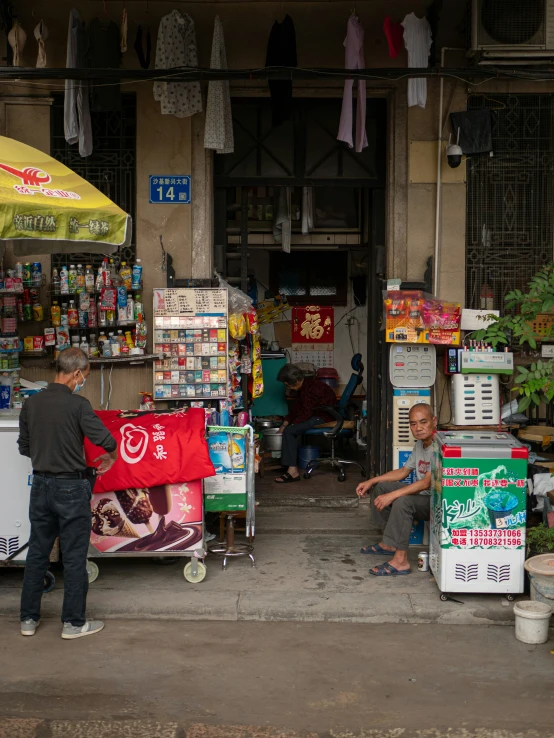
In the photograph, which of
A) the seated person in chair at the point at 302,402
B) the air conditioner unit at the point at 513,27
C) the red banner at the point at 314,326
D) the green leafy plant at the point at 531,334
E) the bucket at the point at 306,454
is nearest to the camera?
the green leafy plant at the point at 531,334

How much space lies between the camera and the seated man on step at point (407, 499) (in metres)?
7.25

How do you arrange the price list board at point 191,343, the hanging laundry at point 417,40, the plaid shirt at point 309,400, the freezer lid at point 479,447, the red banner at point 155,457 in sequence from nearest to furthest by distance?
the freezer lid at point 479,447 → the red banner at point 155,457 → the hanging laundry at point 417,40 → the price list board at point 191,343 → the plaid shirt at point 309,400

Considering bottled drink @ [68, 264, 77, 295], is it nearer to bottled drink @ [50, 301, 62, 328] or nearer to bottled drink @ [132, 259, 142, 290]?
bottled drink @ [50, 301, 62, 328]

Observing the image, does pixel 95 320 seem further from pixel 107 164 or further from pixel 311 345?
pixel 311 345

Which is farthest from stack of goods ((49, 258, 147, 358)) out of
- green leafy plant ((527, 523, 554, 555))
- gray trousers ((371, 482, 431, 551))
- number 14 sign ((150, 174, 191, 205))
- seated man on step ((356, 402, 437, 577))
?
green leafy plant ((527, 523, 554, 555))

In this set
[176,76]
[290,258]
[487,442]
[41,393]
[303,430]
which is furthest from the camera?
[290,258]

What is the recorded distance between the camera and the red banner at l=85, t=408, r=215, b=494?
6832 millimetres

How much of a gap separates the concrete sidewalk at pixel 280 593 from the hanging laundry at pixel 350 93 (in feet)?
12.3

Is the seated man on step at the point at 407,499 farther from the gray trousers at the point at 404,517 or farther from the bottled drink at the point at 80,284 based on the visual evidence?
the bottled drink at the point at 80,284

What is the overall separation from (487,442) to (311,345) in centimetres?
697

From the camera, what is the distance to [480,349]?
337 inches

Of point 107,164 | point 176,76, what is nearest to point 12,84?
point 107,164

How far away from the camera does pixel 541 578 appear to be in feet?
20.5

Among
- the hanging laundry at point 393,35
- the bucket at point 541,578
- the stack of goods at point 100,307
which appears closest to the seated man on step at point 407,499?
the bucket at point 541,578
